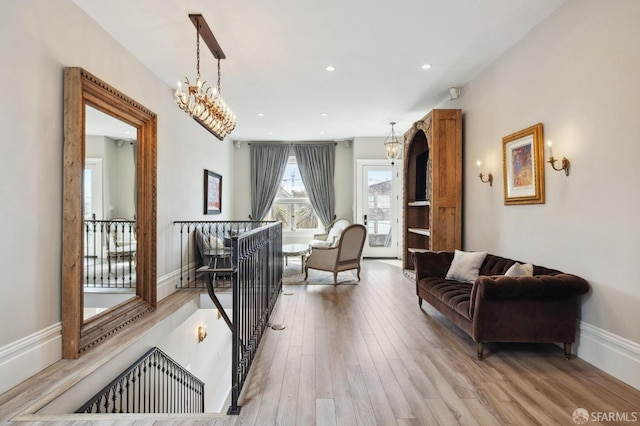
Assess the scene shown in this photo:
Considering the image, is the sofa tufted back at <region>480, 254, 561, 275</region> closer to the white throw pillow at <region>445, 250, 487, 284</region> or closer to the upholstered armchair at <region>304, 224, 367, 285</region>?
the white throw pillow at <region>445, 250, 487, 284</region>

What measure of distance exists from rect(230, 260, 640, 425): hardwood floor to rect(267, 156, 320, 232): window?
477cm

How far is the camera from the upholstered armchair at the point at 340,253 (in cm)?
516

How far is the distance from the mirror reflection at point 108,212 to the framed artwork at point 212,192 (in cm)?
232

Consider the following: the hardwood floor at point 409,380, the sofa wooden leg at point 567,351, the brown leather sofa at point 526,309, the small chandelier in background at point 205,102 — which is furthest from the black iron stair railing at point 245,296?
the sofa wooden leg at point 567,351

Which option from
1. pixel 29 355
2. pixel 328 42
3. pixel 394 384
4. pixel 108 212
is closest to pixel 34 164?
pixel 108 212

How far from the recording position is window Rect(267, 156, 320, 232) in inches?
321

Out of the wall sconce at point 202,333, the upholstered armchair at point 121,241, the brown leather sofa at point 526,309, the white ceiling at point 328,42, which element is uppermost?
the white ceiling at point 328,42

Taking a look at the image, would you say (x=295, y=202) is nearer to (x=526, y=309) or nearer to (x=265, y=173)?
(x=265, y=173)

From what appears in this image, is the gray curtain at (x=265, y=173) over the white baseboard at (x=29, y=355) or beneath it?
over

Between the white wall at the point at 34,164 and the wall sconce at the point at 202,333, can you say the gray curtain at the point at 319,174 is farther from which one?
the white wall at the point at 34,164

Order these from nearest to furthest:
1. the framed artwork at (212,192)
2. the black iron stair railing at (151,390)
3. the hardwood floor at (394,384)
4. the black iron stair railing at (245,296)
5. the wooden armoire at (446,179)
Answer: the hardwood floor at (394,384), the black iron stair railing at (245,296), the black iron stair railing at (151,390), the wooden armoire at (446,179), the framed artwork at (212,192)

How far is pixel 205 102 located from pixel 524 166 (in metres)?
3.22

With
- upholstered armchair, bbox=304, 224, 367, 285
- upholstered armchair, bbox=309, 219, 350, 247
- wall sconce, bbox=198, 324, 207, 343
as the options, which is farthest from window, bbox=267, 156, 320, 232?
wall sconce, bbox=198, 324, 207, 343

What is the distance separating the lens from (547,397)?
6.68 feet
